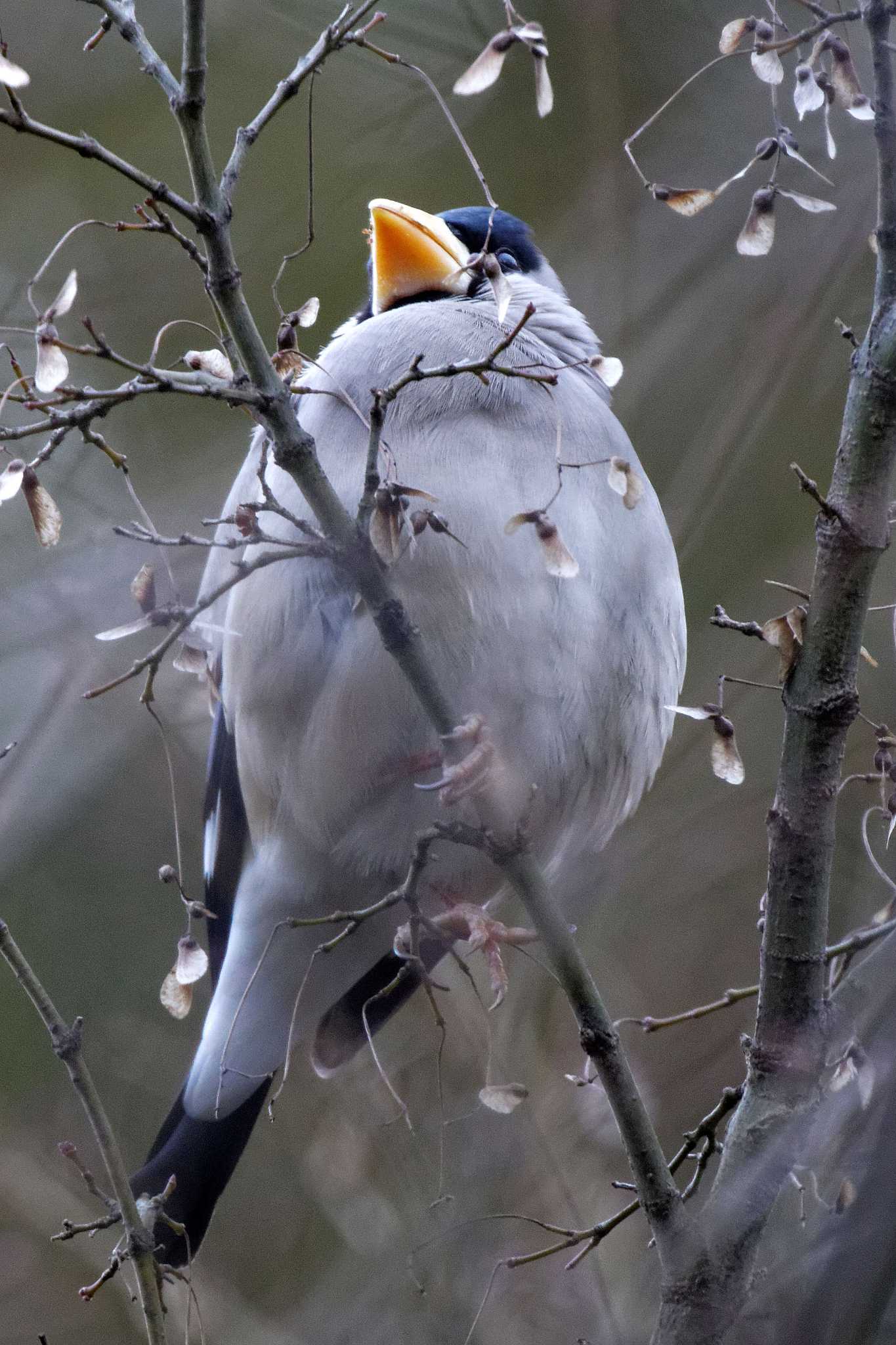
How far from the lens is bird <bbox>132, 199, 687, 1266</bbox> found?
2.62 m

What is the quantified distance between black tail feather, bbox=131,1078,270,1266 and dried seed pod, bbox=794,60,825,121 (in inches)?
88.2

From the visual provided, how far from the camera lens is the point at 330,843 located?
115 inches

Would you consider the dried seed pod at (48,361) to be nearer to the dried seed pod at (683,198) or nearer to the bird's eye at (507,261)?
the dried seed pod at (683,198)

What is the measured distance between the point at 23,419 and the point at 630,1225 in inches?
115

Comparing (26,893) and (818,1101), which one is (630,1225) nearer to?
(818,1101)

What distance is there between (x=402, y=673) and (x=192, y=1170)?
126cm

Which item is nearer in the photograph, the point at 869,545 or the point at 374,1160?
the point at 869,545

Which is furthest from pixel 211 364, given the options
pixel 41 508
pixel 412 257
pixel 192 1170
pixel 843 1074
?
pixel 192 1170

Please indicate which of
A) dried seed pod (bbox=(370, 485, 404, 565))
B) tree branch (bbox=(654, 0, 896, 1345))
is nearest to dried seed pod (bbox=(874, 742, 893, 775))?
tree branch (bbox=(654, 0, 896, 1345))

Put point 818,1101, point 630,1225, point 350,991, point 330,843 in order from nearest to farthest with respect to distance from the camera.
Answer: point 818,1101
point 330,843
point 350,991
point 630,1225

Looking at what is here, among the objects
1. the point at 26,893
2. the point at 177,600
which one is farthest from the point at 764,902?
the point at 26,893

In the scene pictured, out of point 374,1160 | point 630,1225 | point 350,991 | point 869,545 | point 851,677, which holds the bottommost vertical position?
point 630,1225

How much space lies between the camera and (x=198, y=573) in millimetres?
3744

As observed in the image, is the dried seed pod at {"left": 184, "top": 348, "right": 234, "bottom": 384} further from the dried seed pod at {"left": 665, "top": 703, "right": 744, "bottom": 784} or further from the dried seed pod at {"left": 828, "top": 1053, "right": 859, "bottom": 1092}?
the dried seed pod at {"left": 828, "top": 1053, "right": 859, "bottom": 1092}
